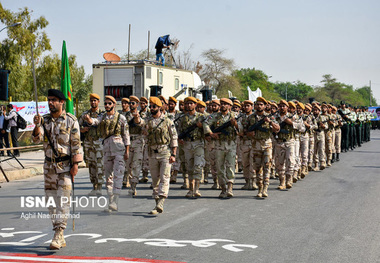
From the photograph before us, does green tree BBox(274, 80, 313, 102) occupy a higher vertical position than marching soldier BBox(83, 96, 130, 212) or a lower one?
higher

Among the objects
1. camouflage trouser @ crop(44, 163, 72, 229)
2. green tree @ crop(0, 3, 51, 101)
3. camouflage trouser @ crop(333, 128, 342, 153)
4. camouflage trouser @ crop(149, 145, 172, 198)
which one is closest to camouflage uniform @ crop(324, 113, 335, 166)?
camouflage trouser @ crop(333, 128, 342, 153)

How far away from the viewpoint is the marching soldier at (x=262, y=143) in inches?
427

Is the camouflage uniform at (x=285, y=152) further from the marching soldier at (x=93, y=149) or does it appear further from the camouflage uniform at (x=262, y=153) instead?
the marching soldier at (x=93, y=149)

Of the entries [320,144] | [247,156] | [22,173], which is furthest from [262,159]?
[22,173]

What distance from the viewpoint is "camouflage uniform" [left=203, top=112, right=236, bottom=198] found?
35.3ft

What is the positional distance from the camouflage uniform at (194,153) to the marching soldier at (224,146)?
204 millimetres

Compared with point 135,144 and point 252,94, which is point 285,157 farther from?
point 252,94

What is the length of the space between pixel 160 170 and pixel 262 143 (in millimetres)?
2707

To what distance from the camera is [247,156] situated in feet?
38.4

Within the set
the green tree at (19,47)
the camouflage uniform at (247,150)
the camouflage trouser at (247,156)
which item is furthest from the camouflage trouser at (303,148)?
the green tree at (19,47)

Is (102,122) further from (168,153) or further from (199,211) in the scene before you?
(199,211)

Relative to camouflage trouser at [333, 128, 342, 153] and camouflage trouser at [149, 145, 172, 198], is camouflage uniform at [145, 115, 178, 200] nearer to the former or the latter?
camouflage trouser at [149, 145, 172, 198]

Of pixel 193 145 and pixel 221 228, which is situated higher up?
pixel 193 145

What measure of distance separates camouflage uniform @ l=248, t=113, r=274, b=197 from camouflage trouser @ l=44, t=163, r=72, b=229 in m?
5.03
